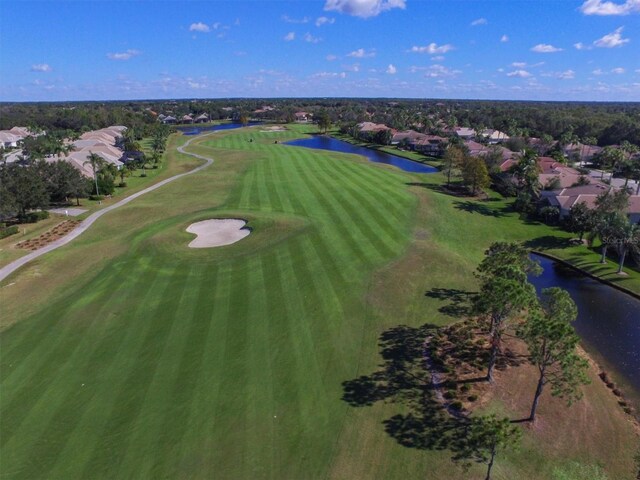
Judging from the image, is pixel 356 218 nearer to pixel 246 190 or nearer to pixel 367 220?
pixel 367 220

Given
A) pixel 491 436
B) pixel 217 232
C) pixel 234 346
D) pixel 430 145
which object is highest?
pixel 430 145

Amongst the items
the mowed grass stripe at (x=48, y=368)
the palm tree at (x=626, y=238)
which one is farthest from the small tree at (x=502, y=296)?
the mowed grass stripe at (x=48, y=368)

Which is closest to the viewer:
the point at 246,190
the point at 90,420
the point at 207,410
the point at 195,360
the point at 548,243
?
the point at 90,420

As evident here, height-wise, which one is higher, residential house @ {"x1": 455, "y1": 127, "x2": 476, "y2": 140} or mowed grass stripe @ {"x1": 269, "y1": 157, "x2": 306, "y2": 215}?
residential house @ {"x1": 455, "y1": 127, "x2": 476, "y2": 140}

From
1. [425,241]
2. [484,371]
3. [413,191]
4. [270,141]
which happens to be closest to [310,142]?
[270,141]

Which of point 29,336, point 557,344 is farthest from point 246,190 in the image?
point 557,344

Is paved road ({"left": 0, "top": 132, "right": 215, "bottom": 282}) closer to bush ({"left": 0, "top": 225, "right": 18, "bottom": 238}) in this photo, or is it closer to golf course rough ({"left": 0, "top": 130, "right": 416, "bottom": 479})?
golf course rough ({"left": 0, "top": 130, "right": 416, "bottom": 479})

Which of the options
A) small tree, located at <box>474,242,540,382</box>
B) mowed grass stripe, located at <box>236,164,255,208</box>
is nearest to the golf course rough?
small tree, located at <box>474,242,540,382</box>
